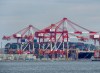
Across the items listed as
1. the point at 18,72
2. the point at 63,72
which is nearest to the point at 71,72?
the point at 63,72

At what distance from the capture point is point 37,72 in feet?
383

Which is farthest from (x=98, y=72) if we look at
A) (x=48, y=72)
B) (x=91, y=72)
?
(x=48, y=72)

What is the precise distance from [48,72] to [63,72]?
265 centimetres

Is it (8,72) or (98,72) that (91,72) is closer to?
(98,72)

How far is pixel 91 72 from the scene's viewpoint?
116312 mm

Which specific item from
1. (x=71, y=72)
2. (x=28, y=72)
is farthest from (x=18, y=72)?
(x=71, y=72)

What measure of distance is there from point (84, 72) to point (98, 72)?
2.57 m

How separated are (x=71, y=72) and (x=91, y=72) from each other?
3749mm

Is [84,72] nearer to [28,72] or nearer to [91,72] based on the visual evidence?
[91,72]

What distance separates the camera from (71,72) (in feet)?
387

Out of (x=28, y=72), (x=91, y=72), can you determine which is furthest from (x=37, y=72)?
(x=91, y=72)

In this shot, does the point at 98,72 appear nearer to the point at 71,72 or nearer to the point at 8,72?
the point at 71,72

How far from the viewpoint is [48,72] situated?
117500 millimetres

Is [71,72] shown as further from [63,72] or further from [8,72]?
[8,72]
